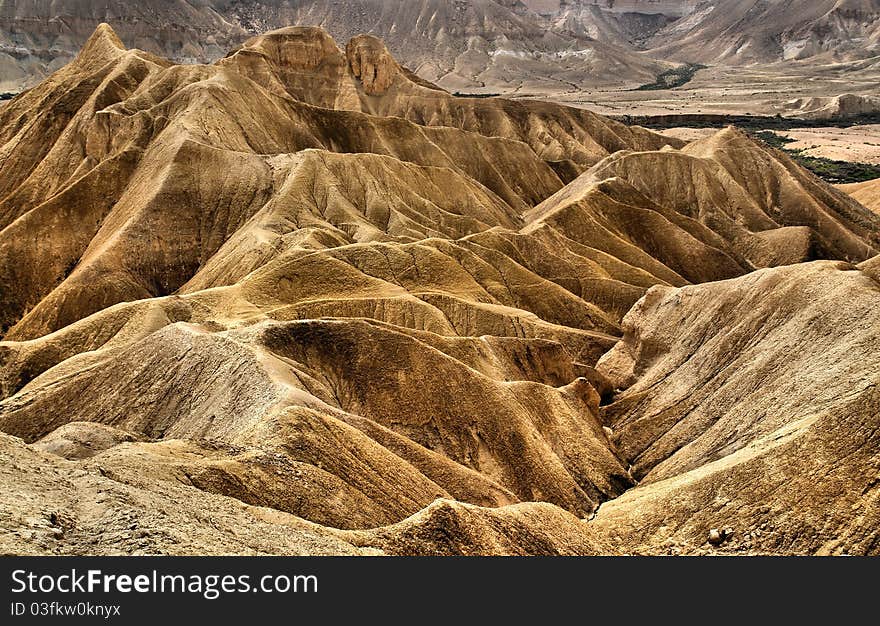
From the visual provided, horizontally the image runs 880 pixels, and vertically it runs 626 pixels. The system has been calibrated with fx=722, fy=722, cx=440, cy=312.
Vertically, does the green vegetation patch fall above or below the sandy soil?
below

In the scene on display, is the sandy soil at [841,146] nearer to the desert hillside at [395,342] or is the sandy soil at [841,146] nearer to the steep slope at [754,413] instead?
the desert hillside at [395,342]

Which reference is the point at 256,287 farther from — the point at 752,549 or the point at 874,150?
the point at 874,150

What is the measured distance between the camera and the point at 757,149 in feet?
345

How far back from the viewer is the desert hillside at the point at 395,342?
23.3m

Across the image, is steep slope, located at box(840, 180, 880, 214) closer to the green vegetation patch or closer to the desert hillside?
the desert hillside

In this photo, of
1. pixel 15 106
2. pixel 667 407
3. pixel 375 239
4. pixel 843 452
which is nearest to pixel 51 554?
pixel 843 452

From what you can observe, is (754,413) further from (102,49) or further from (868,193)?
(102,49)

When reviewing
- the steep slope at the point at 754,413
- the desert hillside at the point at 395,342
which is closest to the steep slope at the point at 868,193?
the desert hillside at the point at 395,342

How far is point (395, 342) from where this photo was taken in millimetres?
38594

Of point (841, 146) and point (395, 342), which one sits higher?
point (841, 146)

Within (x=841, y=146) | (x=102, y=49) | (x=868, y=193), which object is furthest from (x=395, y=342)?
(x=841, y=146)

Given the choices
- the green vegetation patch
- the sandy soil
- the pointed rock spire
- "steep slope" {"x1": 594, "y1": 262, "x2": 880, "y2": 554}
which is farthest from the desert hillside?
the sandy soil

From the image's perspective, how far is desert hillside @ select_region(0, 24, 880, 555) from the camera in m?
23.3

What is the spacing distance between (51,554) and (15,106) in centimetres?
10790
